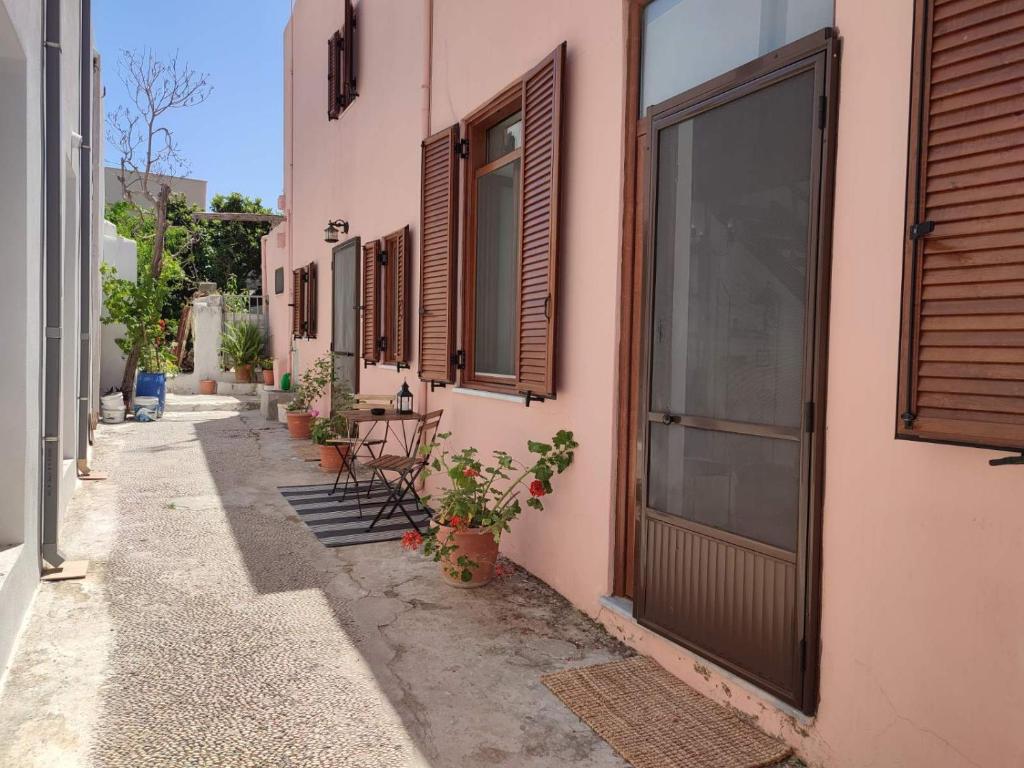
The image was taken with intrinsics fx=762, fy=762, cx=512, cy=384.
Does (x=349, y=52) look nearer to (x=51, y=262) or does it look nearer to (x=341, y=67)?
(x=341, y=67)

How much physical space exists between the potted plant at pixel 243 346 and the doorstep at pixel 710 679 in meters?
12.5

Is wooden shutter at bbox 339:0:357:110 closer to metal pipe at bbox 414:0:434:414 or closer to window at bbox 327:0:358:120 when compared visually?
window at bbox 327:0:358:120

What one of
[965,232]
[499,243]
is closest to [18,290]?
[499,243]

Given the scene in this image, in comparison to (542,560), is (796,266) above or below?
above

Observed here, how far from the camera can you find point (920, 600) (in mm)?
2037

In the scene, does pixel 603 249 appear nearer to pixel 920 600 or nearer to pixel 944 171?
pixel 944 171

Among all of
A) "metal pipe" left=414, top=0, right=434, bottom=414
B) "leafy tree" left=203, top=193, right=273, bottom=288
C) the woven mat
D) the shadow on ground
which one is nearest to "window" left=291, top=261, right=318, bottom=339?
"metal pipe" left=414, top=0, right=434, bottom=414

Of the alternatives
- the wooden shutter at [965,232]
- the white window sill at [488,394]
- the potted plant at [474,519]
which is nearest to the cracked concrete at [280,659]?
the potted plant at [474,519]

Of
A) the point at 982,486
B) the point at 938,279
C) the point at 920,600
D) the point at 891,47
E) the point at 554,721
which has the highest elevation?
the point at 891,47

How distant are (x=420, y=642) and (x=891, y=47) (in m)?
2.77

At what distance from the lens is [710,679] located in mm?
2785

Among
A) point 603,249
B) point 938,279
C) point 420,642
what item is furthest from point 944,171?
point 420,642

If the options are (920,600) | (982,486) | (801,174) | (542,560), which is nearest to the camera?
(982,486)

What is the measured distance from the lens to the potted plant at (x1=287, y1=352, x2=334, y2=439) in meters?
9.21
